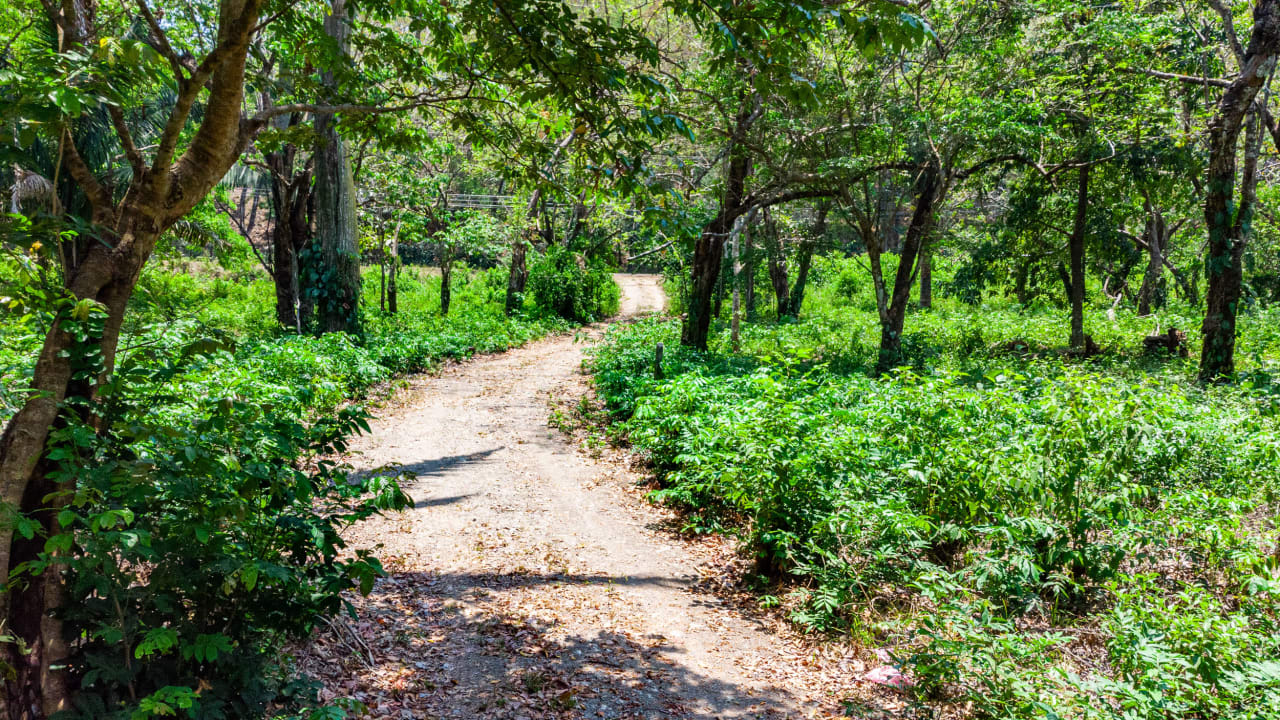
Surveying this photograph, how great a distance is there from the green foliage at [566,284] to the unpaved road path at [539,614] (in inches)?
504

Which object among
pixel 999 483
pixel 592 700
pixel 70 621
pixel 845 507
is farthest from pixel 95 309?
pixel 999 483

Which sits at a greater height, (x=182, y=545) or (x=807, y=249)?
(x=807, y=249)

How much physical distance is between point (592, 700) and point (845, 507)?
8.07 ft

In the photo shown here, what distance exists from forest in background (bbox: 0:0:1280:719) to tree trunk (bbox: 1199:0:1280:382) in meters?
0.05

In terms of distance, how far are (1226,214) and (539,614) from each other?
11.0 meters

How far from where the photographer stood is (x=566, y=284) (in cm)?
2198

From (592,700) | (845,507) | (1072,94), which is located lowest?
(592,700)

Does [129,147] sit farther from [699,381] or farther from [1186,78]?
[1186,78]

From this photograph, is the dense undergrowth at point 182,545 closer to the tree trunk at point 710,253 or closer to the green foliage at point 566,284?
the tree trunk at point 710,253

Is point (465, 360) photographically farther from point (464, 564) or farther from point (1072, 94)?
point (1072, 94)

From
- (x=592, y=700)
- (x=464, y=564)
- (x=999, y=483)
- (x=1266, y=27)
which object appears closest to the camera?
(x=592, y=700)

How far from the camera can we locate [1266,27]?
9016mm

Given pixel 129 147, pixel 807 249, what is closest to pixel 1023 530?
pixel 129 147

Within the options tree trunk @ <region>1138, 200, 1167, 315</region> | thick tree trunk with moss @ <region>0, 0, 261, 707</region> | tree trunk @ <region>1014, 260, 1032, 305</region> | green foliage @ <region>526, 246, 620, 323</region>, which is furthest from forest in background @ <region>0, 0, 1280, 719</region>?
green foliage @ <region>526, 246, 620, 323</region>
